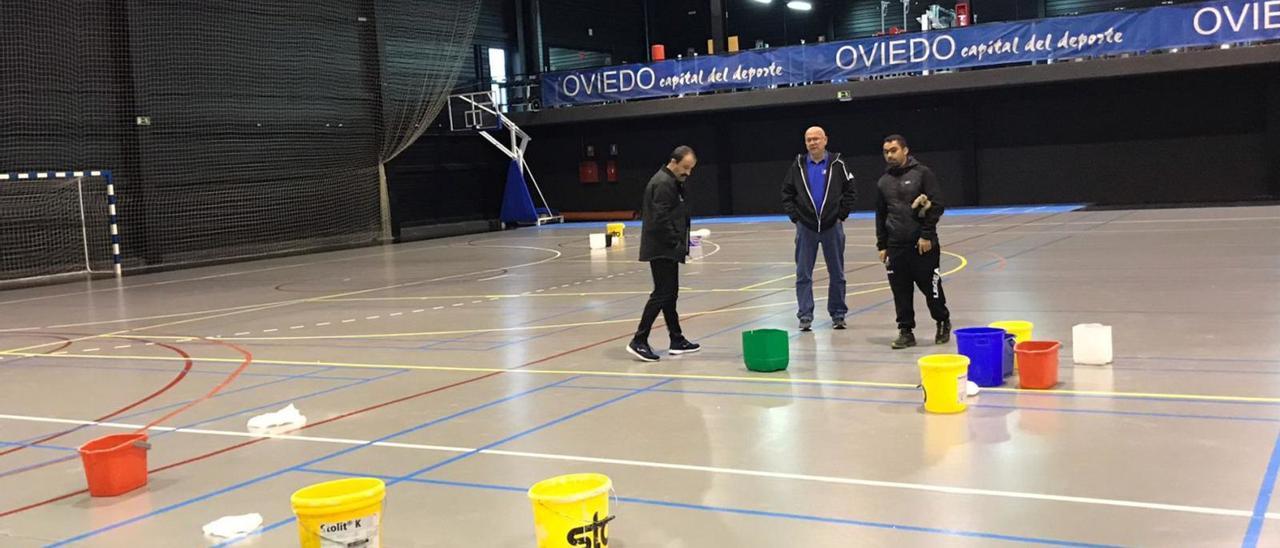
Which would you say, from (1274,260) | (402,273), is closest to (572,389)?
(1274,260)

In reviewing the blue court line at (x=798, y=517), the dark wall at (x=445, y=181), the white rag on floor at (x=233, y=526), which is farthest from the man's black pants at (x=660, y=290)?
the dark wall at (x=445, y=181)

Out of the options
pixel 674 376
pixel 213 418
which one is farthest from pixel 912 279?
pixel 213 418

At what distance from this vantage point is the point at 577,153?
36062mm

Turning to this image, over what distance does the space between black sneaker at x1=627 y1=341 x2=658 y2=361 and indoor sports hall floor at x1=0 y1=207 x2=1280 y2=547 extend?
113mm

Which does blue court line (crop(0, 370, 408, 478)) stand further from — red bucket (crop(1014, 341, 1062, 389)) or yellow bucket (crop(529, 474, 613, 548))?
red bucket (crop(1014, 341, 1062, 389))

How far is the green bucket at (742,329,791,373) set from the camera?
8.03 metres

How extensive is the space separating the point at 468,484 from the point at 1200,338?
611 cm

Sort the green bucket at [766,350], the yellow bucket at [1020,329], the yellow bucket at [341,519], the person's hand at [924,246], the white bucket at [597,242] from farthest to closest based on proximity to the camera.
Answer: the white bucket at [597,242]
the person's hand at [924,246]
the green bucket at [766,350]
the yellow bucket at [1020,329]
the yellow bucket at [341,519]

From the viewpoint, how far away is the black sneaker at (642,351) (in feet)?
28.8

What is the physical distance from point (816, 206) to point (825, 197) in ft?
0.37

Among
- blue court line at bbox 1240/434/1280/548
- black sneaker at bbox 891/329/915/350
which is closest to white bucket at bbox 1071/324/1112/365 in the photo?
black sneaker at bbox 891/329/915/350

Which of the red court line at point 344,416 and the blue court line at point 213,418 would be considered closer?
the red court line at point 344,416

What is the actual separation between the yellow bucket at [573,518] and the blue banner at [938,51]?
2450 cm

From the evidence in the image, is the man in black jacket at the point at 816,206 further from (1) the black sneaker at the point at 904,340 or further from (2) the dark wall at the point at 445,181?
(2) the dark wall at the point at 445,181
